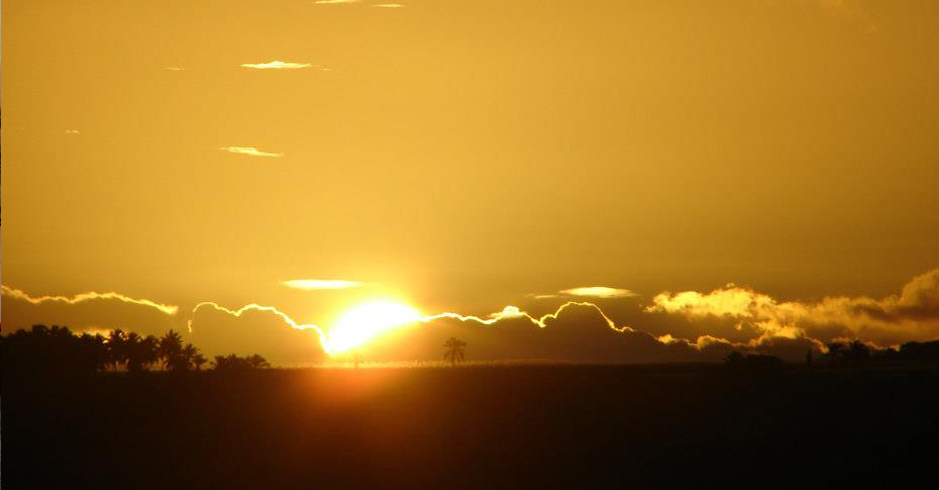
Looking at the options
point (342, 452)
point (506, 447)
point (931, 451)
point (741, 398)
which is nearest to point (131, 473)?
point (342, 452)

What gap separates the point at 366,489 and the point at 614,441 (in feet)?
120

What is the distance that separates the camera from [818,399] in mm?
193250

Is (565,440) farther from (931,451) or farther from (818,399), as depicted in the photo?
(931,451)

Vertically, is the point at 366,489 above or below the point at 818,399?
below

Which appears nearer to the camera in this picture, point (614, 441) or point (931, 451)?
point (931, 451)

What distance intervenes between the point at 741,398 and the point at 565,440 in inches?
1051

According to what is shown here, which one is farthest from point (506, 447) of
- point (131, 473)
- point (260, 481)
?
point (131, 473)

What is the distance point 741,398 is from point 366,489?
56710 mm

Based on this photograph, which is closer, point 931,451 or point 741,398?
point 931,451

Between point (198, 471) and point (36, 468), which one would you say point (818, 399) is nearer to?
point (198, 471)

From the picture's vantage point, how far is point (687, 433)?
191000 mm

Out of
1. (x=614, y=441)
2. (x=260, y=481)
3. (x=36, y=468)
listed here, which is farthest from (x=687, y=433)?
(x=36, y=468)

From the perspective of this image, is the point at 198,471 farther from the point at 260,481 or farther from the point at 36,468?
the point at 36,468

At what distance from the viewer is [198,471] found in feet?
618
